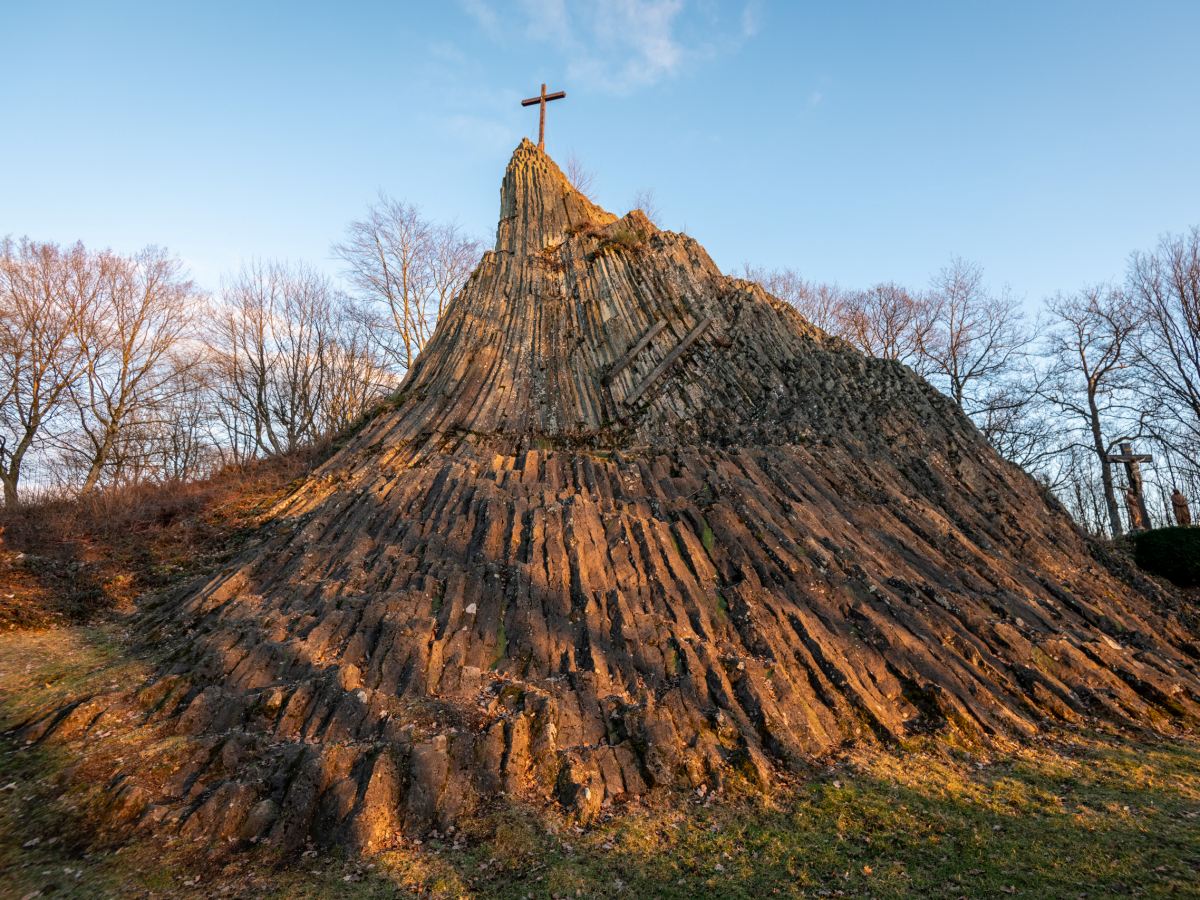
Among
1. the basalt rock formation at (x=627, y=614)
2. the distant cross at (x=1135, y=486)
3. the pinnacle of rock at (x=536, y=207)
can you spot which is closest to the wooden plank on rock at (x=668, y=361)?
the basalt rock formation at (x=627, y=614)

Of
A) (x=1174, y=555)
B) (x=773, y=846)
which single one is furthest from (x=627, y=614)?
(x=1174, y=555)

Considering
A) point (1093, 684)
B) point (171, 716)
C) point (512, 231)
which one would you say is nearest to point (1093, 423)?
point (1093, 684)

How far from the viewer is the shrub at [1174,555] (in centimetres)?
1398

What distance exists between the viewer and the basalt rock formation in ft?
24.0

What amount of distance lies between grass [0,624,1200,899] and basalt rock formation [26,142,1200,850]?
0.40 m

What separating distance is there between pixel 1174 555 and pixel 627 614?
13.9 meters

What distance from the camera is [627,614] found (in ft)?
32.2

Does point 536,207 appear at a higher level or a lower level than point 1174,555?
higher

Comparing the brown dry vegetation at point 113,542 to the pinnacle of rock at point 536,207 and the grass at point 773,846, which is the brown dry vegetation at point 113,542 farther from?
the pinnacle of rock at point 536,207

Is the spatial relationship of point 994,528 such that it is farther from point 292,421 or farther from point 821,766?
point 292,421

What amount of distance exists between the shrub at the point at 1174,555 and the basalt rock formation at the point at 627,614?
2.68m

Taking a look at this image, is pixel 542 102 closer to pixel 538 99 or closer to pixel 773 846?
pixel 538 99

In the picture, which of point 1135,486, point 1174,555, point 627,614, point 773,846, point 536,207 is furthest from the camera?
point 536,207

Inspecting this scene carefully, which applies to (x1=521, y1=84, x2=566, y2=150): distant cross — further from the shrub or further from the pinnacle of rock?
the shrub
